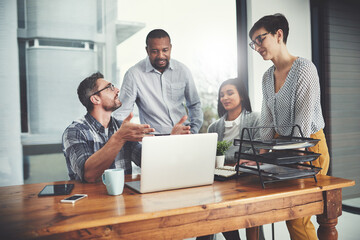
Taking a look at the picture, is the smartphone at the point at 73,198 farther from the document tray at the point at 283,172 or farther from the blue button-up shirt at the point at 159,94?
the blue button-up shirt at the point at 159,94

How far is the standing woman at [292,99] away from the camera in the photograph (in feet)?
7.00

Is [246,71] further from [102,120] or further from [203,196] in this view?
[203,196]

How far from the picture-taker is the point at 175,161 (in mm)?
1335

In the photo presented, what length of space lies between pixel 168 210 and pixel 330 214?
0.82 metres

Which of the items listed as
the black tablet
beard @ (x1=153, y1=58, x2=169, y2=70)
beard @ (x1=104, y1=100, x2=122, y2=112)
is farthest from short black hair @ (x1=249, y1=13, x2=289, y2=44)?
the black tablet

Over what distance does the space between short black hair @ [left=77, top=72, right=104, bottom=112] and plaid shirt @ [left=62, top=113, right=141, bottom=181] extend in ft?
0.29

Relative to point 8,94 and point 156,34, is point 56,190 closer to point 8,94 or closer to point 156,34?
point 8,94

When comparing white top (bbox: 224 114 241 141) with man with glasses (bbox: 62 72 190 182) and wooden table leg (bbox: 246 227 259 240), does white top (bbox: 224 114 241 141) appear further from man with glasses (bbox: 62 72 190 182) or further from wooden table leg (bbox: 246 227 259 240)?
wooden table leg (bbox: 246 227 259 240)

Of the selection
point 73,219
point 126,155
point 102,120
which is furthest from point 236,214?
point 102,120

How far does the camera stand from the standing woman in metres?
2.13

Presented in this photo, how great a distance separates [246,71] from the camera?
10.4 feet

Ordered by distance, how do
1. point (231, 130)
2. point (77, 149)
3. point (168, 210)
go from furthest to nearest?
point (231, 130), point (77, 149), point (168, 210)

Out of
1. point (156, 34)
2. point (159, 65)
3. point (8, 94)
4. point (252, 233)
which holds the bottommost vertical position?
point (252, 233)

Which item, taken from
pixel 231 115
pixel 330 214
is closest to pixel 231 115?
pixel 231 115
